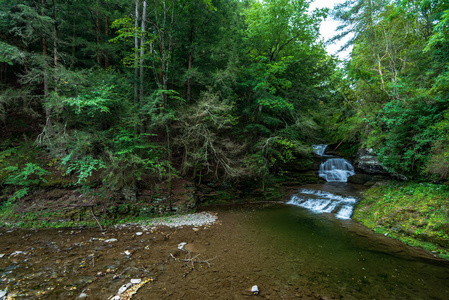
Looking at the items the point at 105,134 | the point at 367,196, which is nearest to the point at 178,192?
the point at 105,134

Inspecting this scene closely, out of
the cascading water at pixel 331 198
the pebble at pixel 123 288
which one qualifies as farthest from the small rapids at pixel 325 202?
the pebble at pixel 123 288

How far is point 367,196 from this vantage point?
9961 millimetres

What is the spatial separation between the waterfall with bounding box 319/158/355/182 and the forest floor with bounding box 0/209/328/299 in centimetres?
1176

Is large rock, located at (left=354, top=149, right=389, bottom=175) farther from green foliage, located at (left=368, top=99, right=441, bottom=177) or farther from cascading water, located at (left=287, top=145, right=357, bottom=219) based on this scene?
green foliage, located at (left=368, top=99, right=441, bottom=177)

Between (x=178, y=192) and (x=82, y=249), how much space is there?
4.75 m

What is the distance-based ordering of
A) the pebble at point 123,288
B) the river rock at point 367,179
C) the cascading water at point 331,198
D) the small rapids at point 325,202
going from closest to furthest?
1. the pebble at point 123,288
2. the small rapids at point 325,202
3. the cascading water at point 331,198
4. the river rock at point 367,179

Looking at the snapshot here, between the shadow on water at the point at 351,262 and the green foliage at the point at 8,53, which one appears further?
the green foliage at the point at 8,53

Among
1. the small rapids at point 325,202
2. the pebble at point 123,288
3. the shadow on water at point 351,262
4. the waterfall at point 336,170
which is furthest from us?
the waterfall at point 336,170

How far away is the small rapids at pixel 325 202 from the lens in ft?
30.9

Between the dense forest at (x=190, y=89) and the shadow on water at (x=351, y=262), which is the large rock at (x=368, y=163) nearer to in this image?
the dense forest at (x=190, y=89)

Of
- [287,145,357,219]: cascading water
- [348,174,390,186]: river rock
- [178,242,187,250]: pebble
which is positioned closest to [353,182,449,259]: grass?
[287,145,357,219]: cascading water

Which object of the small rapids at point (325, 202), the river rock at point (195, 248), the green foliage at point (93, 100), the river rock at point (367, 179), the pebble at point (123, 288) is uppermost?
the green foliage at point (93, 100)

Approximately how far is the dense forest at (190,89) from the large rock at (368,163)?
242cm

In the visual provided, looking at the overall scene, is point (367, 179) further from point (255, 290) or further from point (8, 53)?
point (8, 53)
